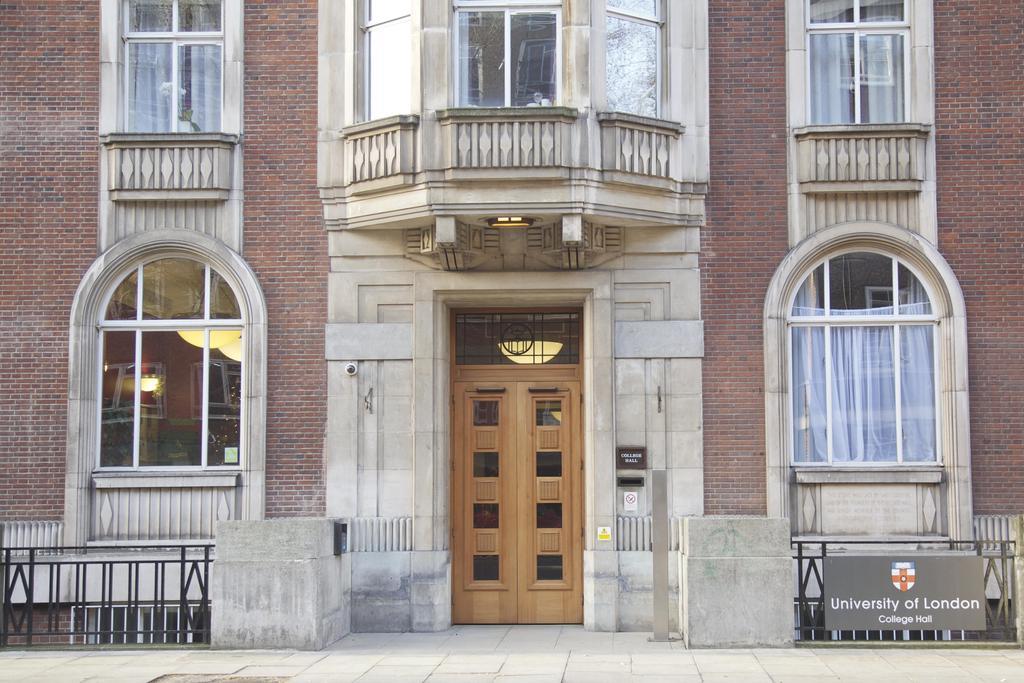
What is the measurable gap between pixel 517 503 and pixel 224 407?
3.71 m

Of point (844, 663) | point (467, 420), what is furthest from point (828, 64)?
point (844, 663)

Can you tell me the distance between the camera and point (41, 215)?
15.3 m

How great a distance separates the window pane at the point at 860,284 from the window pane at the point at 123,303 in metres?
8.38

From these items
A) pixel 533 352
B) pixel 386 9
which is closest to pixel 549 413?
pixel 533 352

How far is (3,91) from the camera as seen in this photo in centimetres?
1533

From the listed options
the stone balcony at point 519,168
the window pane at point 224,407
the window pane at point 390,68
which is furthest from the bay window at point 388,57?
the window pane at point 224,407

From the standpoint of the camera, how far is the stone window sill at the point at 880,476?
14500 mm

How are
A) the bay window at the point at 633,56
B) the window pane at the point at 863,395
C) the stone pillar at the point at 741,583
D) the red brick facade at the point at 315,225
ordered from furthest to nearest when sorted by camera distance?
1. the window pane at the point at 863,395
2. the red brick facade at the point at 315,225
3. the bay window at the point at 633,56
4. the stone pillar at the point at 741,583

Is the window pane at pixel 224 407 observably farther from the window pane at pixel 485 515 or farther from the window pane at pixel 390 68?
the window pane at pixel 390 68

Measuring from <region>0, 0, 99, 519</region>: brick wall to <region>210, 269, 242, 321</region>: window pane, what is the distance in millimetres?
1527

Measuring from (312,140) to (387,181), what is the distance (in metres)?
1.46

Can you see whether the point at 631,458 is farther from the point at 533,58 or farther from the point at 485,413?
the point at 533,58

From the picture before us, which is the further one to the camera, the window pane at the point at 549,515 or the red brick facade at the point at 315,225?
the window pane at the point at 549,515

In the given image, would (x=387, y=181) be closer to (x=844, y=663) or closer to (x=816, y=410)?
(x=816, y=410)
